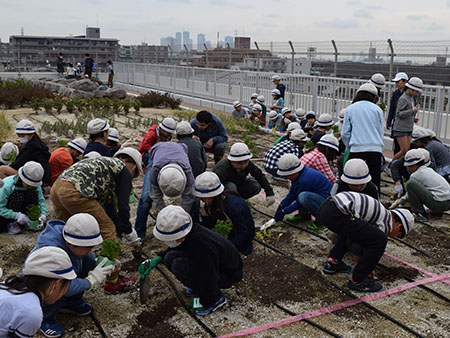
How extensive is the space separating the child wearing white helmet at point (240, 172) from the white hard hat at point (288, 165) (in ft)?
1.22

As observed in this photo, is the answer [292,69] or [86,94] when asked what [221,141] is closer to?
[292,69]

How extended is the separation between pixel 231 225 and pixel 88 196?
135 centimetres

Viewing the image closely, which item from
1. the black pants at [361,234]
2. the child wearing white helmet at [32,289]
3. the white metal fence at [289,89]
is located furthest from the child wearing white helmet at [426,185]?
the child wearing white helmet at [32,289]

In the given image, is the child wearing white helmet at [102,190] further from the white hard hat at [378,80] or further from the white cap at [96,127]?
the white hard hat at [378,80]

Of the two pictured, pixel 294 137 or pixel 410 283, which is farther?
pixel 294 137

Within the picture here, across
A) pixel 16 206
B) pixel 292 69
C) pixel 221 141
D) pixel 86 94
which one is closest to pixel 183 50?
pixel 86 94

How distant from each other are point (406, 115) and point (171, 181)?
4.25 meters

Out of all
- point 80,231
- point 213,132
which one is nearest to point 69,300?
point 80,231

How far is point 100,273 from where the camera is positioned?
11.7 feet

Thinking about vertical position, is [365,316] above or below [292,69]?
below

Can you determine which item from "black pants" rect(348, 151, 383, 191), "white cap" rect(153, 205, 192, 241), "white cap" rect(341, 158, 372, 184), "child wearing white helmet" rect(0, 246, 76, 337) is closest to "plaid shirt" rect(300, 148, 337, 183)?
"black pants" rect(348, 151, 383, 191)

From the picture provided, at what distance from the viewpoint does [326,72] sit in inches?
545

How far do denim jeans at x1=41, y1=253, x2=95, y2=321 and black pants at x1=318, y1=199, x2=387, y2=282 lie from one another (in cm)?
207

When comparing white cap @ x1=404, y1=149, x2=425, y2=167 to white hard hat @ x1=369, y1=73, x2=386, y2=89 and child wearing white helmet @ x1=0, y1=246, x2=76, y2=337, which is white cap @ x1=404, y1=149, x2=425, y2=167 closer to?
white hard hat @ x1=369, y1=73, x2=386, y2=89
